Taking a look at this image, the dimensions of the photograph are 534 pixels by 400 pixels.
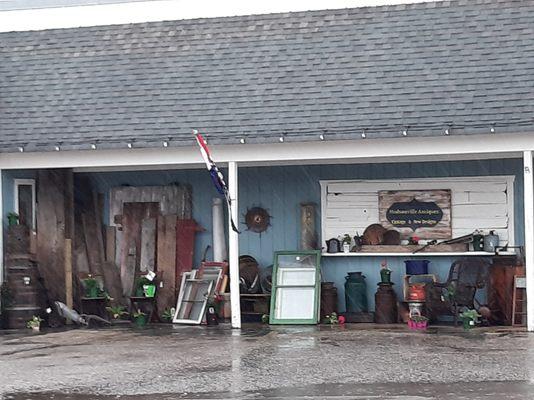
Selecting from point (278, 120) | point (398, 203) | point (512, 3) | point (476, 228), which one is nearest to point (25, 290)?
point (278, 120)

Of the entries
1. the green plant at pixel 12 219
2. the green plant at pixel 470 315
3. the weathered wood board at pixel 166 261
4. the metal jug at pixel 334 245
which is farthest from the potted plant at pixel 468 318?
the green plant at pixel 12 219

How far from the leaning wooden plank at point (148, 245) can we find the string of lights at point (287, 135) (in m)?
2.37

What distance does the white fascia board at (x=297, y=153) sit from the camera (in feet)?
47.9

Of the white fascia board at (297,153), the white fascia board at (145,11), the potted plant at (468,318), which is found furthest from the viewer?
the white fascia board at (145,11)

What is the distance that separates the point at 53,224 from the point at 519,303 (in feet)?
24.0

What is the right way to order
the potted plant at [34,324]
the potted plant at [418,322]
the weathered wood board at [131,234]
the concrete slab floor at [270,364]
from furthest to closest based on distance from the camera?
the weathered wood board at [131,234] → the potted plant at [34,324] → the potted plant at [418,322] → the concrete slab floor at [270,364]

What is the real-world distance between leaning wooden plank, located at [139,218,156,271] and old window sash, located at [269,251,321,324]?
213 cm

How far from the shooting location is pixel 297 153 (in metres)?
15.3

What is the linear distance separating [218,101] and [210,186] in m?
2.01

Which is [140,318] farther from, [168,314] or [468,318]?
[468,318]

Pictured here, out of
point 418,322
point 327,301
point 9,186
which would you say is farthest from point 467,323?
point 9,186

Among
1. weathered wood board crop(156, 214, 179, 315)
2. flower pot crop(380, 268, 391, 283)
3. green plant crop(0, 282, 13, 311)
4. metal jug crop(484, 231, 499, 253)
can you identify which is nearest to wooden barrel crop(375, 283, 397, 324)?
flower pot crop(380, 268, 391, 283)

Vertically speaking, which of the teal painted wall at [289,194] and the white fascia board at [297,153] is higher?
the white fascia board at [297,153]

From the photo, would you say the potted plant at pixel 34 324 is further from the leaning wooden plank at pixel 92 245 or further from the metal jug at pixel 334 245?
the metal jug at pixel 334 245
